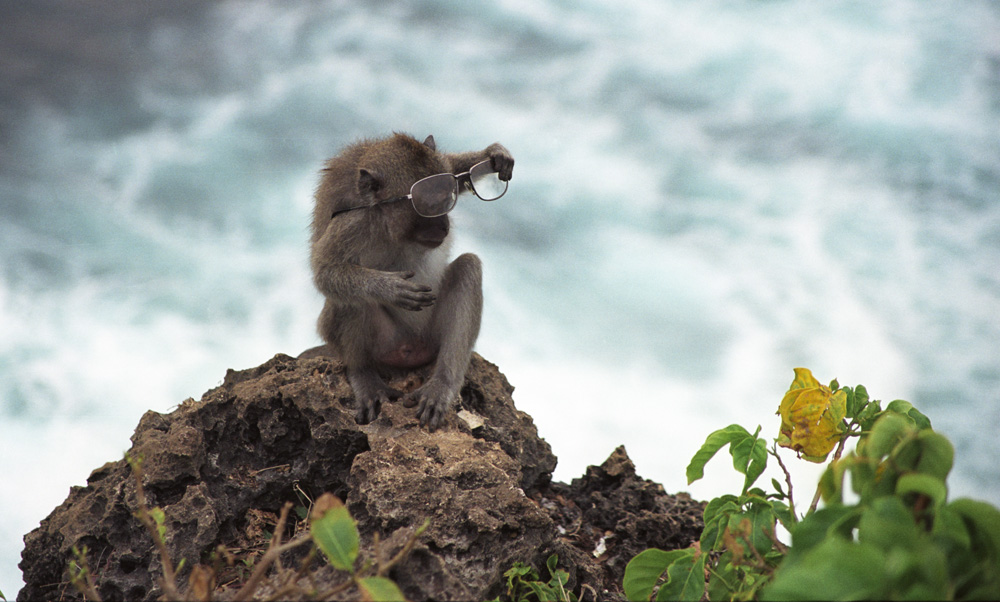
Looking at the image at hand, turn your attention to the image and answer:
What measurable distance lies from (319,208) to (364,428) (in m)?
2.43

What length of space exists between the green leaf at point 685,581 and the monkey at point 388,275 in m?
2.92

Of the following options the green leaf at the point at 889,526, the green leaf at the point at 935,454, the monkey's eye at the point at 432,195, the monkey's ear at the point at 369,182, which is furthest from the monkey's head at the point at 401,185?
the green leaf at the point at 889,526

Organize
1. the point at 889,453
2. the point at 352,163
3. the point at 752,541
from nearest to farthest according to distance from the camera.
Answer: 1. the point at 889,453
2. the point at 752,541
3. the point at 352,163

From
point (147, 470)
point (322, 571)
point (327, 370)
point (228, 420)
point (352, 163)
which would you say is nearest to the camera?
point (322, 571)

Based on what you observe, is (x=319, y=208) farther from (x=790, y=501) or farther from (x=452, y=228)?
(x=790, y=501)

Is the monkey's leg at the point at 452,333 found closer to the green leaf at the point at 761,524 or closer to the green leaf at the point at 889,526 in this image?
the green leaf at the point at 761,524

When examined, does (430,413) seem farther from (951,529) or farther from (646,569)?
(951,529)

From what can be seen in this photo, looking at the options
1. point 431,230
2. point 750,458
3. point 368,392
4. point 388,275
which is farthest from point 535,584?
point 431,230

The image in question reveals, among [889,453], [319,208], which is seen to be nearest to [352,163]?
[319,208]

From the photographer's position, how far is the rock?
501 centimetres

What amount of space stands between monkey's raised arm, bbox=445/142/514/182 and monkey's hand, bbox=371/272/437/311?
152 centimetres

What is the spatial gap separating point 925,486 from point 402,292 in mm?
4594

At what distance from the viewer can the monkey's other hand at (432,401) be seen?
6.32 metres

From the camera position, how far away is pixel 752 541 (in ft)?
12.8
